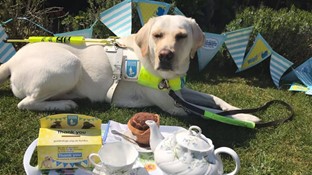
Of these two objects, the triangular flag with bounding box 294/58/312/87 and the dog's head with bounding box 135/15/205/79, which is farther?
the triangular flag with bounding box 294/58/312/87

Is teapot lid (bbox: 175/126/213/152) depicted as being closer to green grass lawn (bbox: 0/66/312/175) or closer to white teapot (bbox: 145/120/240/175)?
white teapot (bbox: 145/120/240/175)

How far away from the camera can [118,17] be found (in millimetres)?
4516

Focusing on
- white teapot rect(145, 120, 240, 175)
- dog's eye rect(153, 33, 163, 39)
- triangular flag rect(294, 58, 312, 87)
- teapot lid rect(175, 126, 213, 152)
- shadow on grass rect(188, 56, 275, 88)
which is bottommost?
shadow on grass rect(188, 56, 275, 88)

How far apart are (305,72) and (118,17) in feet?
9.41

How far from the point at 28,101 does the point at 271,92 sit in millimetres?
3133

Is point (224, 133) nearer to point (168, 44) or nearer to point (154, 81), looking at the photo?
point (154, 81)

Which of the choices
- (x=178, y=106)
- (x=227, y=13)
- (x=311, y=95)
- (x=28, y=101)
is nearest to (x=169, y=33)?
(x=178, y=106)

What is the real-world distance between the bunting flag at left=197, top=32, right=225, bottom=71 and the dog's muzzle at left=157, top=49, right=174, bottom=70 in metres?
1.76

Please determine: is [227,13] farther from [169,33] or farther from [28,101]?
[28,101]

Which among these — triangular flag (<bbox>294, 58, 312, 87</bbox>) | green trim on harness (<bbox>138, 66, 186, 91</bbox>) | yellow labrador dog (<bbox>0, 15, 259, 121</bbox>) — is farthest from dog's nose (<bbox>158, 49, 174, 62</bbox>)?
triangular flag (<bbox>294, 58, 312, 87</bbox>)

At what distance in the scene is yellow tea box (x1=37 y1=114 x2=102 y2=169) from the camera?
204cm

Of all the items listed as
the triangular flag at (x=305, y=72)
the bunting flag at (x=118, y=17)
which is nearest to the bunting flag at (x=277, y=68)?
the triangular flag at (x=305, y=72)

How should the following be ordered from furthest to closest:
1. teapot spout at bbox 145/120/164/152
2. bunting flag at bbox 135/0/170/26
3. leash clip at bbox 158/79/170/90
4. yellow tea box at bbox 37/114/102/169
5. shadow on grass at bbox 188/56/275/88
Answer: shadow on grass at bbox 188/56/275/88, bunting flag at bbox 135/0/170/26, leash clip at bbox 158/79/170/90, teapot spout at bbox 145/120/164/152, yellow tea box at bbox 37/114/102/169

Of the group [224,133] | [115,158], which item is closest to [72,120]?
[115,158]
